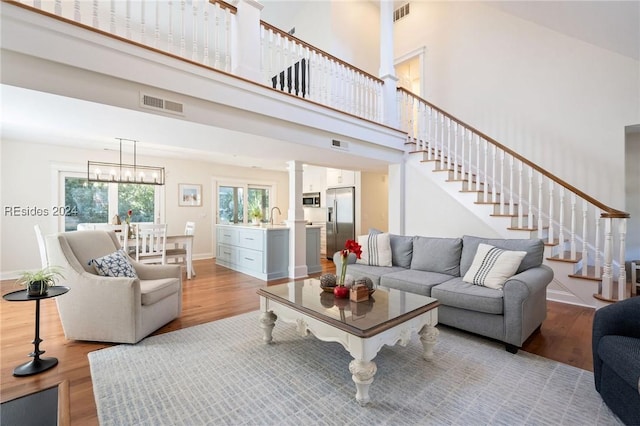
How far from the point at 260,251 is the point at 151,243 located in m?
1.67

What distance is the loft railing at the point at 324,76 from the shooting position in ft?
11.7

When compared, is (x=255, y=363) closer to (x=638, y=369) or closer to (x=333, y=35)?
(x=638, y=369)

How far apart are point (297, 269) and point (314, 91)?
289 cm

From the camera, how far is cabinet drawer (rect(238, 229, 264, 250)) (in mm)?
5039

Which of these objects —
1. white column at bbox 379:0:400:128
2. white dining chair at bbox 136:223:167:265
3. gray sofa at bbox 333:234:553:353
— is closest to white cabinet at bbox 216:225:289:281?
white dining chair at bbox 136:223:167:265

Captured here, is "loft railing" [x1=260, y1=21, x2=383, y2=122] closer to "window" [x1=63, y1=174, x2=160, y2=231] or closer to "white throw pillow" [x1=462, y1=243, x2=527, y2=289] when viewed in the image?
"white throw pillow" [x1=462, y1=243, x2=527, y2=289]

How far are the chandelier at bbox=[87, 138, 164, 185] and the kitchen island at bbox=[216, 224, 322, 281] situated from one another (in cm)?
179

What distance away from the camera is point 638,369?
136 centimetres

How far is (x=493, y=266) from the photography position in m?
2.70

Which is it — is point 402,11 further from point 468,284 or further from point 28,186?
point 28,186

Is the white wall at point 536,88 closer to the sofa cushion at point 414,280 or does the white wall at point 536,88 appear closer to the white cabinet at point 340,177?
the white cabinet at point 340,177

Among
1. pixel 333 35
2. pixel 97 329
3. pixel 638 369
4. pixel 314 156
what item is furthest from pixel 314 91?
pixel 638 369

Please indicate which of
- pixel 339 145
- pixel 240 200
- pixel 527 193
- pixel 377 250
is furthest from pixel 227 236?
pixel 527 193

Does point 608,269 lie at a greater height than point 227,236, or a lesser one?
lesser
